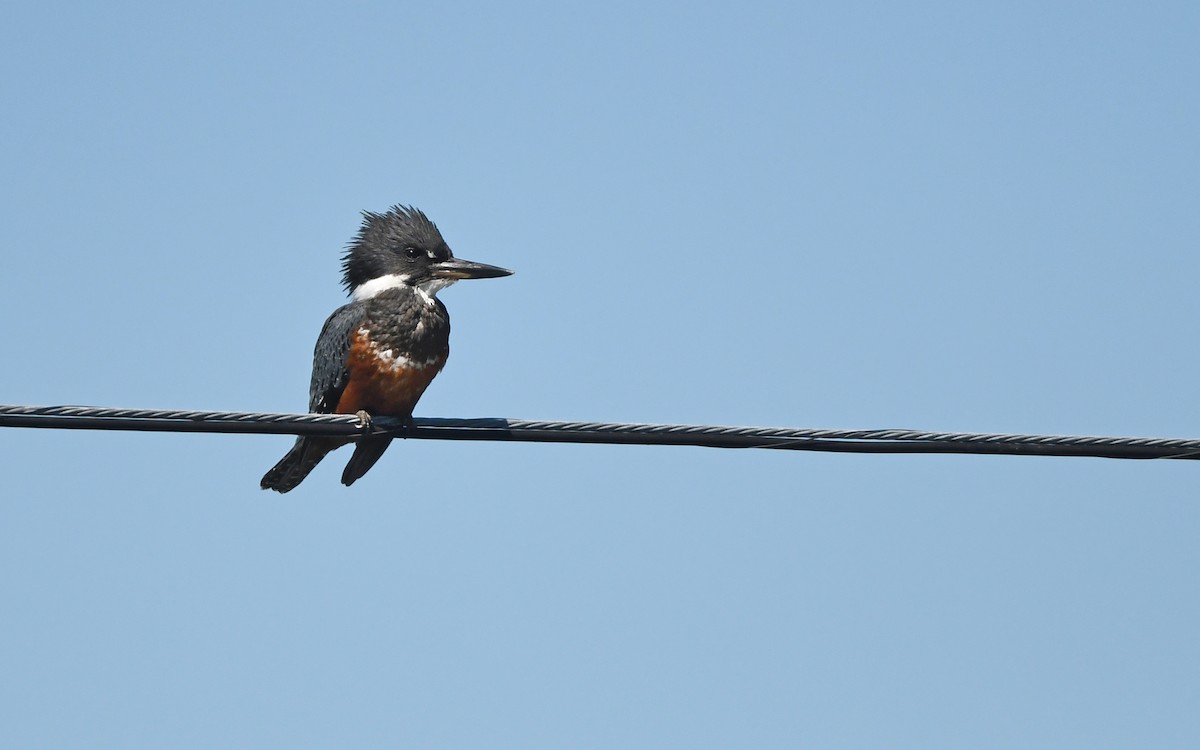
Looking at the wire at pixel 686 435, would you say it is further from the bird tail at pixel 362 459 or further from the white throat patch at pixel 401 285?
the white throat patch at pixel 401 285

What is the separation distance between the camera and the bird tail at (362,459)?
23.3 feet

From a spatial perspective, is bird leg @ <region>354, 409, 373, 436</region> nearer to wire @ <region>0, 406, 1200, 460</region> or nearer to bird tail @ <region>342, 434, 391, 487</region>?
wire @ <region>0, 406, 1200, 460</region>

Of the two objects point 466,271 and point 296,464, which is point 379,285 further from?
point 296,464

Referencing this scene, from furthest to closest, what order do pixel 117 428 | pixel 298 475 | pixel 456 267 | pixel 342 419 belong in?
1. pixel 456 267
2. pixel 298 475
3. pixel 342 419
4. pixel 117 428

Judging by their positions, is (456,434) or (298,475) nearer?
(456,434)

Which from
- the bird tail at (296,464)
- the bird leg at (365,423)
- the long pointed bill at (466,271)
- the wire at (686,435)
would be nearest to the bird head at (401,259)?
the long pointed bill at (466,271)

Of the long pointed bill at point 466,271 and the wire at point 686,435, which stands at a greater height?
the long pointed bill at point 466,271

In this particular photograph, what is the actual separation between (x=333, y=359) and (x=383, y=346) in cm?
31

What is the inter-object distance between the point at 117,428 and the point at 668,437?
170 cm

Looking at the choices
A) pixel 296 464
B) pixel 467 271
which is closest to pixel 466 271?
pixel 467 271

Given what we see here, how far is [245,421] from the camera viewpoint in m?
4.62

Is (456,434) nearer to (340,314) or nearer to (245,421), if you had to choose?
(245,421)

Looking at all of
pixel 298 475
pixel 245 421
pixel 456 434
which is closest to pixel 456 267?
pixel 298 475

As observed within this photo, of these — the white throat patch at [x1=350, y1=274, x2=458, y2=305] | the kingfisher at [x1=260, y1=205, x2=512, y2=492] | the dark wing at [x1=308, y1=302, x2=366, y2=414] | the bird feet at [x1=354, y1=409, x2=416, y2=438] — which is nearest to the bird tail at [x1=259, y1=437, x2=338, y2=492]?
the kingfisher at [x1=260, y1=205, x2=512, y2=492]
